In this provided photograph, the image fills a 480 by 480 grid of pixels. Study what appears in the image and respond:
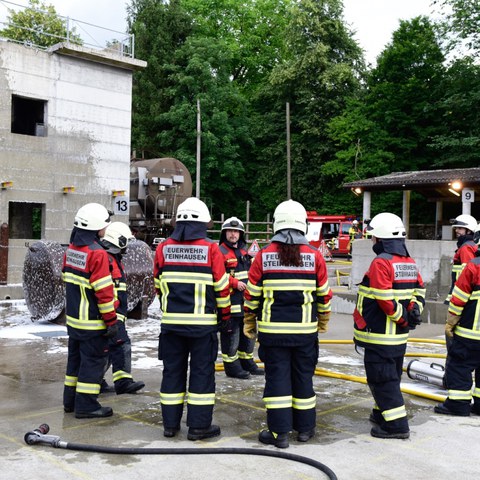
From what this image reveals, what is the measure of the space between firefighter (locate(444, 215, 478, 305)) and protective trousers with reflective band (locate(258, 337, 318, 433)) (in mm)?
3103

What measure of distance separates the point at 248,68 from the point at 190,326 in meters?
43.9

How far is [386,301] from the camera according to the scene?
5.14 metres

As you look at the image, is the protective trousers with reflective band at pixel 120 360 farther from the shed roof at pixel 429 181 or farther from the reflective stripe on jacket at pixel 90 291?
the shed roof at pixel 429 181

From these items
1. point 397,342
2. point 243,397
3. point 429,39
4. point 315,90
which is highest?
point 429,39

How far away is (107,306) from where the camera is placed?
5.54 meters

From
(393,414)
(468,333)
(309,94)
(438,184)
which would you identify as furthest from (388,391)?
(309,94)

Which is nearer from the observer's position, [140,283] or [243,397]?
[243,397]

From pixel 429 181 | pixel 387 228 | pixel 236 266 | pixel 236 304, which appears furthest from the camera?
pixel 429 181

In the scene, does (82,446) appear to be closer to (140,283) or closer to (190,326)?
Result: (190,326)

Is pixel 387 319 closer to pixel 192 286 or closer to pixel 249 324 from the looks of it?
pixel 249 324

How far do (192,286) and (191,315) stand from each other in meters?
0.25

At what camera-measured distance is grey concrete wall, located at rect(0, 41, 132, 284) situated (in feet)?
54.5

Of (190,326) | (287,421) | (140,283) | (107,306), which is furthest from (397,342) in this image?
(140,283)

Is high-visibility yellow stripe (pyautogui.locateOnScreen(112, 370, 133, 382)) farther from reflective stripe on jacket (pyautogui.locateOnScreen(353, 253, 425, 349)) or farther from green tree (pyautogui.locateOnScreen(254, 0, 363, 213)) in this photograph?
green tree (pyautogui.locateOnScreen(254, 0, 363, 213))
